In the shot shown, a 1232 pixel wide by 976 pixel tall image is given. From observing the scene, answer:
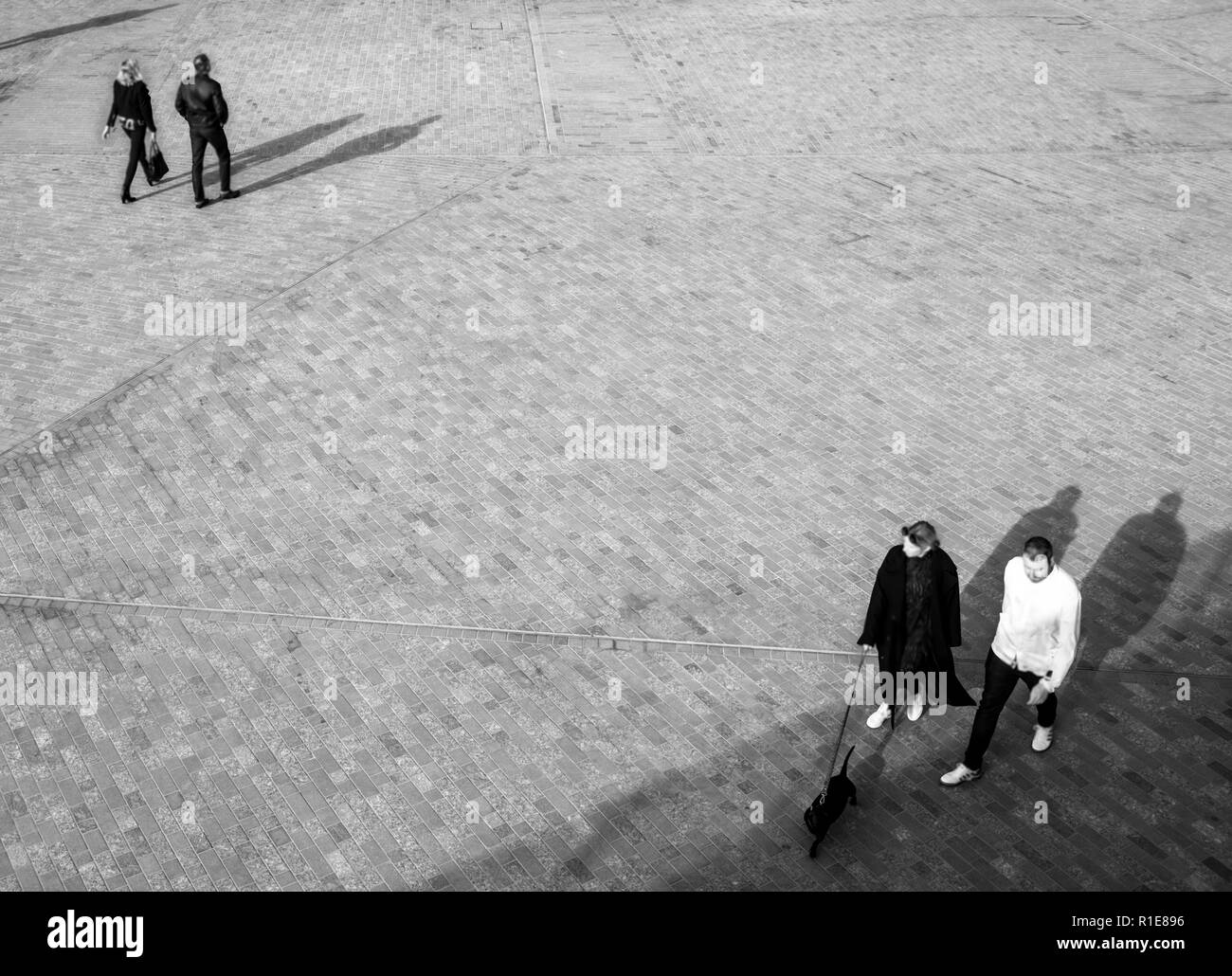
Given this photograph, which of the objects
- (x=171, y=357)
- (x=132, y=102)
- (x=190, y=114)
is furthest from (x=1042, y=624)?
(x=132, y=102)

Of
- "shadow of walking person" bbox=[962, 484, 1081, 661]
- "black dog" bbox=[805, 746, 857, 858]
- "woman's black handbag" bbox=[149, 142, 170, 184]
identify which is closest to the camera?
"black dog" bbox=[805, 746, 857, 858]

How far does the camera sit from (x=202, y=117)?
1366 centimetres

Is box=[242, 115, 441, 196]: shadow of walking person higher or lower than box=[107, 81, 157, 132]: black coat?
lower

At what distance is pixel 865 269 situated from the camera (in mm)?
12695

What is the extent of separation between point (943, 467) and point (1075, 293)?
333 cm

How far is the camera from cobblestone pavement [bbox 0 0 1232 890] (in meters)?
7.05

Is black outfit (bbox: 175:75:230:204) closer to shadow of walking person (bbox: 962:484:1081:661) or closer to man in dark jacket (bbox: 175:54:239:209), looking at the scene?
man in dark jacket (bbox: 175:54:239:209)

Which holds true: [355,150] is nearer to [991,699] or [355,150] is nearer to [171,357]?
[171,357]

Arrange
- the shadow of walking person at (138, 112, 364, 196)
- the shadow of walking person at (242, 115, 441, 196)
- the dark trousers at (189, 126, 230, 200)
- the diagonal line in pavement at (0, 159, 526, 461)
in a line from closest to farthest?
1. the diagonal line in pavement at (0, 159, 526, 461)
2. the dark trousers at (189, 126, 230, 200)
3. the shadow of walking person at (242, 115, 441, 196)
4. the shadow of walking person at (138, 112, 364, 196)

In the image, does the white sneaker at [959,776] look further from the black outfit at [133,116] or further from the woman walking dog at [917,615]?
the black outfit at [133,116]

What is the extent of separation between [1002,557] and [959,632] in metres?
1.88

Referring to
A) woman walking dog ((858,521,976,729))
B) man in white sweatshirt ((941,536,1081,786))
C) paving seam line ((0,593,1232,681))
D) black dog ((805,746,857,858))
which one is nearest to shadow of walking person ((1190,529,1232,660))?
paving seam line ((0,593,1232,681))

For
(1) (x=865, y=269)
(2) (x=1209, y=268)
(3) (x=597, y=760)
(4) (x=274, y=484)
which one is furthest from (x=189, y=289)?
(2) (x=1209, y=268)
